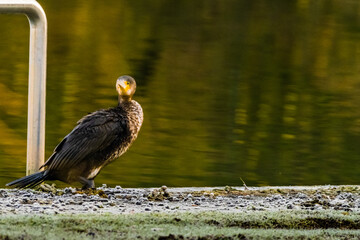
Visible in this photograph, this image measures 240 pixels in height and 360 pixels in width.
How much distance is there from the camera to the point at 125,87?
7.80 meters

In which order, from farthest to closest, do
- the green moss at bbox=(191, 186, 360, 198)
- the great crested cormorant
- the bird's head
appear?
the bird's head
the green moss at bbox=(191, 186, 360, 198)
the great crested cormorant

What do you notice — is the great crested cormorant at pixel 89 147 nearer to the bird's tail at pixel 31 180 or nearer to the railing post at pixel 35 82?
the bird's tail at pixel 31 180

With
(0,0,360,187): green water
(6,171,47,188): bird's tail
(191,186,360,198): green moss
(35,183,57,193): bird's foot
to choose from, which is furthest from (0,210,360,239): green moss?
(0,0,360,187): green water

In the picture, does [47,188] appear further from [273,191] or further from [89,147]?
[273,191]

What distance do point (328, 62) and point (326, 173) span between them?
22.8 ft

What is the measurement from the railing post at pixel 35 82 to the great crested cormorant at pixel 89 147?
28 centimetres

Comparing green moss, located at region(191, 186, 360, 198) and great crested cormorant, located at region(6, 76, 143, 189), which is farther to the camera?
green moss, located at region(191, 186, 360, 198)

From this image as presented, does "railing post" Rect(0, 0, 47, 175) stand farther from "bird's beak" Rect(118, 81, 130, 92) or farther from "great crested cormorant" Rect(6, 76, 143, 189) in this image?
"bird's beak" Rect(118, 81, 130, 92)

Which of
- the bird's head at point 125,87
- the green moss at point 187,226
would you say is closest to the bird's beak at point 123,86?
the bird's head at point 125,87

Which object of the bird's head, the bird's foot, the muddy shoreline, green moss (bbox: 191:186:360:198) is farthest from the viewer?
the bird's head

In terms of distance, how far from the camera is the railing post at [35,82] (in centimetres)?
791

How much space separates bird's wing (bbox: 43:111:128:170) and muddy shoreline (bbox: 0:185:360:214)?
0.72ft

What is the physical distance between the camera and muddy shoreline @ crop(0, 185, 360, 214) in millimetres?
6723

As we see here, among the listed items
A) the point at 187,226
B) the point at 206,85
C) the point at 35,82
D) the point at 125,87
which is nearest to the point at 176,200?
the point at 125,87
